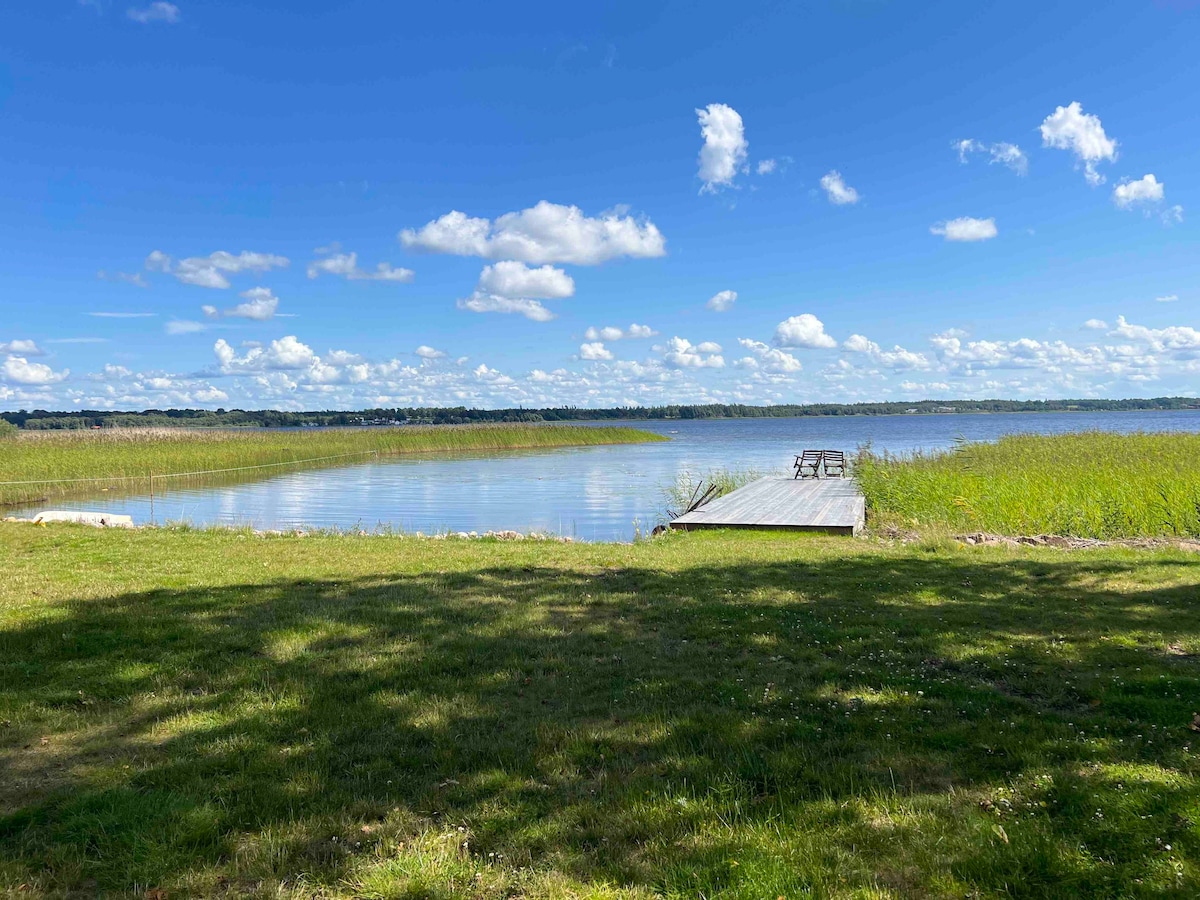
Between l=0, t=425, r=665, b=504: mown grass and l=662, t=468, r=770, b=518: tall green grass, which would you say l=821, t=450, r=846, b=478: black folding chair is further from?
l=0, t=425, r=665, b=504: mown grass

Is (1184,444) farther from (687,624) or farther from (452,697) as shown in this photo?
(452,697)

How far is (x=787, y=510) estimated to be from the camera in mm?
18453

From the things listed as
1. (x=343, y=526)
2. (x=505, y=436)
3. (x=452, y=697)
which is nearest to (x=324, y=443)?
(x=505, y=436)

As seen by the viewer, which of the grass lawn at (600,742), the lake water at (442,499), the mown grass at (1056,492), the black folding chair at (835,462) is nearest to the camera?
the grass lawn at (600,742)

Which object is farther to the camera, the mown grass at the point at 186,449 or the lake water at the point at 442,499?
the mown grass at the point at 186,449

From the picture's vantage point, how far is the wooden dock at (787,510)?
52.9 feet

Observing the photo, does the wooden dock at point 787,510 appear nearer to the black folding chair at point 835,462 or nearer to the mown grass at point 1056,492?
the mown grass at point 1056,492

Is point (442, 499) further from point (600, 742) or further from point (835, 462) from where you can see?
point (600, 742)

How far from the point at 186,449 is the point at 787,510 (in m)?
34.4

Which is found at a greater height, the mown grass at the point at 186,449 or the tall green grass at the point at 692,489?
the mown grass at the point at 186,449

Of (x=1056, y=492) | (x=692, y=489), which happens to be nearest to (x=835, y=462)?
(x=692, y=489)

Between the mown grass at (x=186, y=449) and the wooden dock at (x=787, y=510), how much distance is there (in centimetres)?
2244

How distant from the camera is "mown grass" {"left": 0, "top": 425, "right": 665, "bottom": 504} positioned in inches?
1198

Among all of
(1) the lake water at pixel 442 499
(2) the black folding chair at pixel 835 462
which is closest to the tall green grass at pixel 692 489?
(1) the lake water at pixel 442 499
